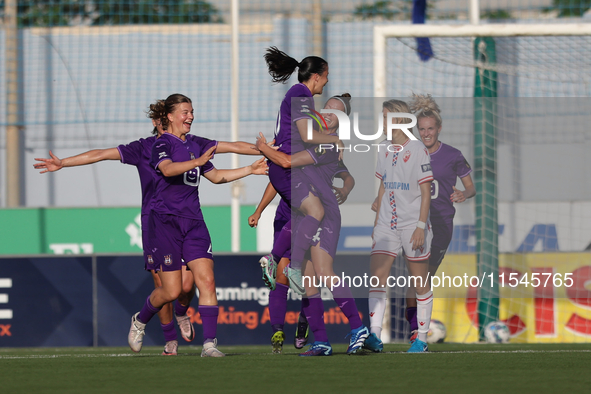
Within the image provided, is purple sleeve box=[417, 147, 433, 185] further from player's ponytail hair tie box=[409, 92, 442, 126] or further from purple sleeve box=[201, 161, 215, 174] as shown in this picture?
purple sleeve box=[201, 161, 215, 174]

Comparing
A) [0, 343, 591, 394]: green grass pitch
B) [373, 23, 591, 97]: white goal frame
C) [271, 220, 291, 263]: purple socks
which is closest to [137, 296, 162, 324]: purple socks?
[0, 343, 591, 394]: green grass pitch

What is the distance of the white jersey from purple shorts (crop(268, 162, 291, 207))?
35.2 inches

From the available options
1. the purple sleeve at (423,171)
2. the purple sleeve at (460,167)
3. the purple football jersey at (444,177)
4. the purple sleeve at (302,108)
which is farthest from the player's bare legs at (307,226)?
the purple sleeve at (460,167)

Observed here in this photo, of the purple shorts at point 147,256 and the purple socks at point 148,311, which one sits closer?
the purple shorts at point 147,256

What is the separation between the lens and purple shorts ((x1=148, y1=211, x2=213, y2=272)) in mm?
5598

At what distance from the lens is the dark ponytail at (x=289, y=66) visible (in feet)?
17.8

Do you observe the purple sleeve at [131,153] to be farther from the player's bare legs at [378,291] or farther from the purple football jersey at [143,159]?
the player's bare legs at [378,291]

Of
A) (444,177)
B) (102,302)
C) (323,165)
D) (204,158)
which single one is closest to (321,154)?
(323,165)

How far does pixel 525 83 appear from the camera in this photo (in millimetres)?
9000

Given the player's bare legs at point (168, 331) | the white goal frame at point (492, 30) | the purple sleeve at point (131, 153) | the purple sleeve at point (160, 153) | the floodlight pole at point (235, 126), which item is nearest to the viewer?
the purple sleeve at point (160, 153)

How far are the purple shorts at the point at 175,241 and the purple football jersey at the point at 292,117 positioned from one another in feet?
2.73

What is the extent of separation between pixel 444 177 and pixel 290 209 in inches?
73.9

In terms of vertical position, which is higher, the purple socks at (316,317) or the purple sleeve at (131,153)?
the purple sleeve at (131,153)

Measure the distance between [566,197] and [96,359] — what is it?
5181mm
